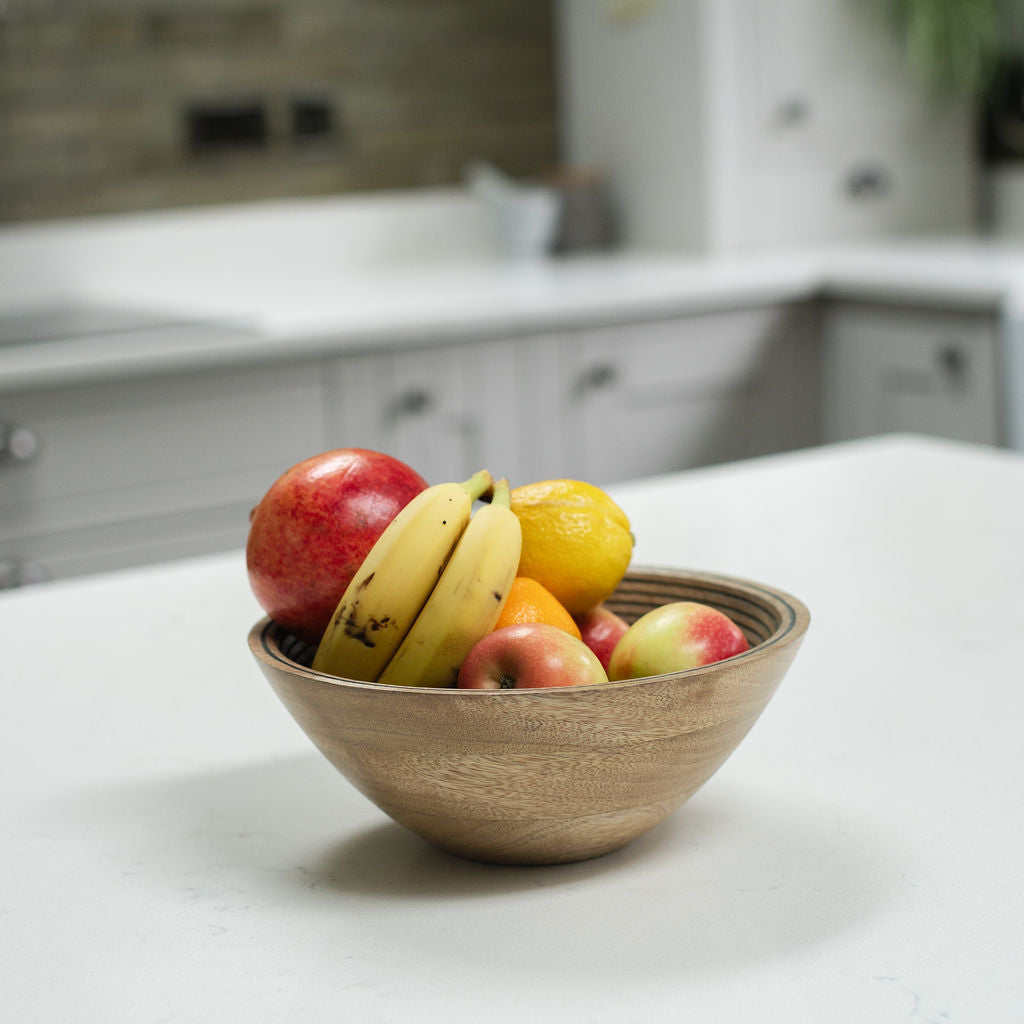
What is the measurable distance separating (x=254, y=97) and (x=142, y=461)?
1.08 m

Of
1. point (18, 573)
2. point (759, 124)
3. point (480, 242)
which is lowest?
point (18, 573)

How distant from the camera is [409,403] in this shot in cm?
218

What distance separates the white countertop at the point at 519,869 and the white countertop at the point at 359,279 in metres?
1.20

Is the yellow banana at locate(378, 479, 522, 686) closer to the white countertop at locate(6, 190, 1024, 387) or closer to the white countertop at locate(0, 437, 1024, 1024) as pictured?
the white countertop at locate(0, 437, 1024, 1024)

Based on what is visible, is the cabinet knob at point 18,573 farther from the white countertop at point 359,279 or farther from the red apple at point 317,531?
the red apple at point 317,531

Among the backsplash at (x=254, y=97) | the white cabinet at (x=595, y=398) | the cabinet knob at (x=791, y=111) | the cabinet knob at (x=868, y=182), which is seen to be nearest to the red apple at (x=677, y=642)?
the white cabinet at (x=595, y=398)

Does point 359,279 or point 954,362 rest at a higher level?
point 359,279

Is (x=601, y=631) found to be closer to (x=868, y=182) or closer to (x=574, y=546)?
(x=574, y=546)

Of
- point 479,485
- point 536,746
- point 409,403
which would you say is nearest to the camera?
point 536,746

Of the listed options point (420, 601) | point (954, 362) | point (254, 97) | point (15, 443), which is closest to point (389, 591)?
point (420, 601)


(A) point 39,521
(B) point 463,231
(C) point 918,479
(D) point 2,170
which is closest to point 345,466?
(C) point 918,479

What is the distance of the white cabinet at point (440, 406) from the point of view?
7.05ft

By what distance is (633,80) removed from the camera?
9.75 feet

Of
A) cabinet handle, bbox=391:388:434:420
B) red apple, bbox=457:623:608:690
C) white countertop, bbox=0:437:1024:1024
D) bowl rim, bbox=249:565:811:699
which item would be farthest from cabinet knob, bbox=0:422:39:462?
red apple, bbox=457:623:608:690
